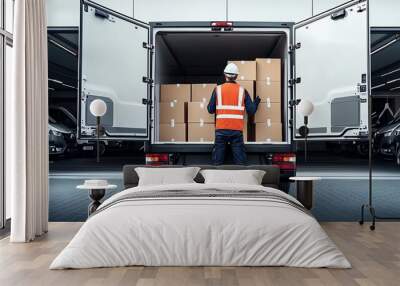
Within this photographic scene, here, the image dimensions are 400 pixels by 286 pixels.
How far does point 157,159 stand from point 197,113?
2.76 ft

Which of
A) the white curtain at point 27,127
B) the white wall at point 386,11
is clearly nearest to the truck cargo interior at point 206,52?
the white wall at point 386,11

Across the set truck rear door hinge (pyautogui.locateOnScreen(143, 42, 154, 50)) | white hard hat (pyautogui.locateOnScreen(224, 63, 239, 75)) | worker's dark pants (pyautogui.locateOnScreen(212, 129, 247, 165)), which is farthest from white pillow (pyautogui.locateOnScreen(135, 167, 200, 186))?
truck rear door hinge (pyautogui.locateOnScreen(143, 42, 154, 50))

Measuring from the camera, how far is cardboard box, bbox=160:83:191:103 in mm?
6738

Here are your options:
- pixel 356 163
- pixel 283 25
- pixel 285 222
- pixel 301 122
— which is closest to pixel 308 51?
pixel 283 25

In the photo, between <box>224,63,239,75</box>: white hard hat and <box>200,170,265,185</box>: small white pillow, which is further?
<box>224,63,239,75</box>: white hard hat

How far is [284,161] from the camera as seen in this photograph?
6227 millimetres

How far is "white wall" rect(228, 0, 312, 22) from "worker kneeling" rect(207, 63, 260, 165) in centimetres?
A: 83

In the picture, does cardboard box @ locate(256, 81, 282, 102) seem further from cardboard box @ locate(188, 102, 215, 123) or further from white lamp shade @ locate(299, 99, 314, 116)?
cardboard box @ locate(188, 102, 215, 123)

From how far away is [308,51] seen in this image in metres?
6.27

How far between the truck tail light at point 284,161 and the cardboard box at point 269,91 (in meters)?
0.79

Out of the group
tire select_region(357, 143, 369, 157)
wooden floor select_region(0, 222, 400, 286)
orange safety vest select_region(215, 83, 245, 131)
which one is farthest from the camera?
tire select_region(357, 143, 369, 157)

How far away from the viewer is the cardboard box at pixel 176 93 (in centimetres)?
674

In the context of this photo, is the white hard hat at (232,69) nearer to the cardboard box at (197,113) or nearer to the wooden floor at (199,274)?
the cardboard box at (197,113)

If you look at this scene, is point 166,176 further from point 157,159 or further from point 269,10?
point 269,10
